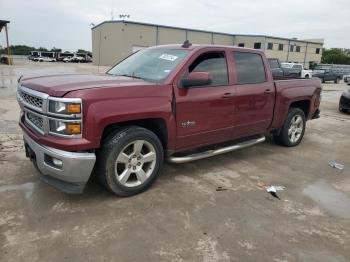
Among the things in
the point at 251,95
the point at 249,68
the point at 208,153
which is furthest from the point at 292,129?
the point at 208,153

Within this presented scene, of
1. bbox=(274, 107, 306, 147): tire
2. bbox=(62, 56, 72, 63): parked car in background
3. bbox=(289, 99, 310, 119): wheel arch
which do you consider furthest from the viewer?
bbox=(62, 56, 72, 63): parked car in background

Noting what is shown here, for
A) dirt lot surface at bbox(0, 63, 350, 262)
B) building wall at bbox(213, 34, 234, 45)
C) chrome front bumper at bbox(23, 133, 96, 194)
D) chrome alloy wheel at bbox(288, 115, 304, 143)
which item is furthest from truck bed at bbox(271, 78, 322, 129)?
building wall at bbox(213, 34, 234, 45)

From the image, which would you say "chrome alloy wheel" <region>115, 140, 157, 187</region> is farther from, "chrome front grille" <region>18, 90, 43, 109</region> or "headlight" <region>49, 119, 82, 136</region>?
"chrome front grille" <region>18, 90, 43, 109</region>

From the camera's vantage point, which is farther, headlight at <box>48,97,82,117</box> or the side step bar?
the side step bar

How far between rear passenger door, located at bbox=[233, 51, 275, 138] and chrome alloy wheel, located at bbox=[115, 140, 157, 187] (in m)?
1.65

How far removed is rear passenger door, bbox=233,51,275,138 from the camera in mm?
4934

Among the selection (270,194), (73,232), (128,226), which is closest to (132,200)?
(128,226)

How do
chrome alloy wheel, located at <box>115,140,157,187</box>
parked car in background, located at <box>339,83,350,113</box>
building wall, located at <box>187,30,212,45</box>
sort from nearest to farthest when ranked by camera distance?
1. chrome alloy wheel, located at <box>115,140,157,187</box>
2. parked car in background, located at <box>339,83,350,113</box>
3. building wall, located at <box>187,30,212,45</box>

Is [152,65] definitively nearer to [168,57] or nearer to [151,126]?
[168,57]

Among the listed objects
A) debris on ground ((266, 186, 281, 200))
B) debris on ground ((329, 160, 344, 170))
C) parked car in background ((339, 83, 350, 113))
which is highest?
parked car in background ((339, 83, 350, 113))

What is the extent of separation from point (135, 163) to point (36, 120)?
4.08 feet

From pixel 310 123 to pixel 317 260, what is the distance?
23.1 ft

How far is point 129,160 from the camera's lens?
3.80m

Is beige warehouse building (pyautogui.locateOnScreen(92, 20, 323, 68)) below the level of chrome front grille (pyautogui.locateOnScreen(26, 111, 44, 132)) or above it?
above
